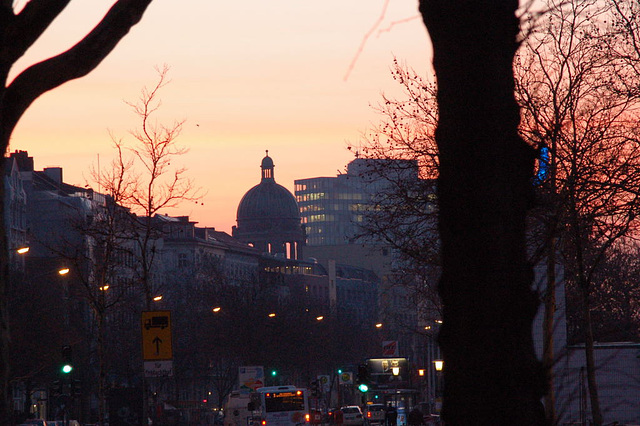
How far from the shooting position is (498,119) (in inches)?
207

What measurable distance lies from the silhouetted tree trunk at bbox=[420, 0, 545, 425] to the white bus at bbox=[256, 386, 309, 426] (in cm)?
5216

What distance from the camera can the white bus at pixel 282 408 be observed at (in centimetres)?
5678

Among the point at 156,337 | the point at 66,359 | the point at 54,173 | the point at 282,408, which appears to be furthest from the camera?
the point at 54,173

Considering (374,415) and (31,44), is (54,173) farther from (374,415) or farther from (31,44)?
(31,44)

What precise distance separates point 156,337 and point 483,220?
72.1ft

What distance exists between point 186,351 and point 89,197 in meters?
32.8

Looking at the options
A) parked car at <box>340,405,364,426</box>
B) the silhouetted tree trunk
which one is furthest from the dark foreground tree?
parked car at <box>340,405,364,426</box>

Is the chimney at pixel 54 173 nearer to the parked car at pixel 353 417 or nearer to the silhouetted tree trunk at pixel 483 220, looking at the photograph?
the parked car at pixel 353 417

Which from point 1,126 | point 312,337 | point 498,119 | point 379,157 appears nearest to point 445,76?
point 498,119

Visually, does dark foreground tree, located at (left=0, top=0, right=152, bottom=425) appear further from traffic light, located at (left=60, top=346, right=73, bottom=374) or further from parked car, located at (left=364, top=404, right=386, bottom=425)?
parked car, located at (left=364, top=404, right=386, bottom=425)

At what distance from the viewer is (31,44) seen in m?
8.73

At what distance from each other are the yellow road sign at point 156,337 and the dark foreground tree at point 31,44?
1765cm

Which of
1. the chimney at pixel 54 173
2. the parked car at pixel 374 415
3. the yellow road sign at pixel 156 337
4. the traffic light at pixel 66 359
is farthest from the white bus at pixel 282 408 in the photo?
the chimney at pixel 54 173

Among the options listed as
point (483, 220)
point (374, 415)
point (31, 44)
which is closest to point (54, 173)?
point (374, 415)
